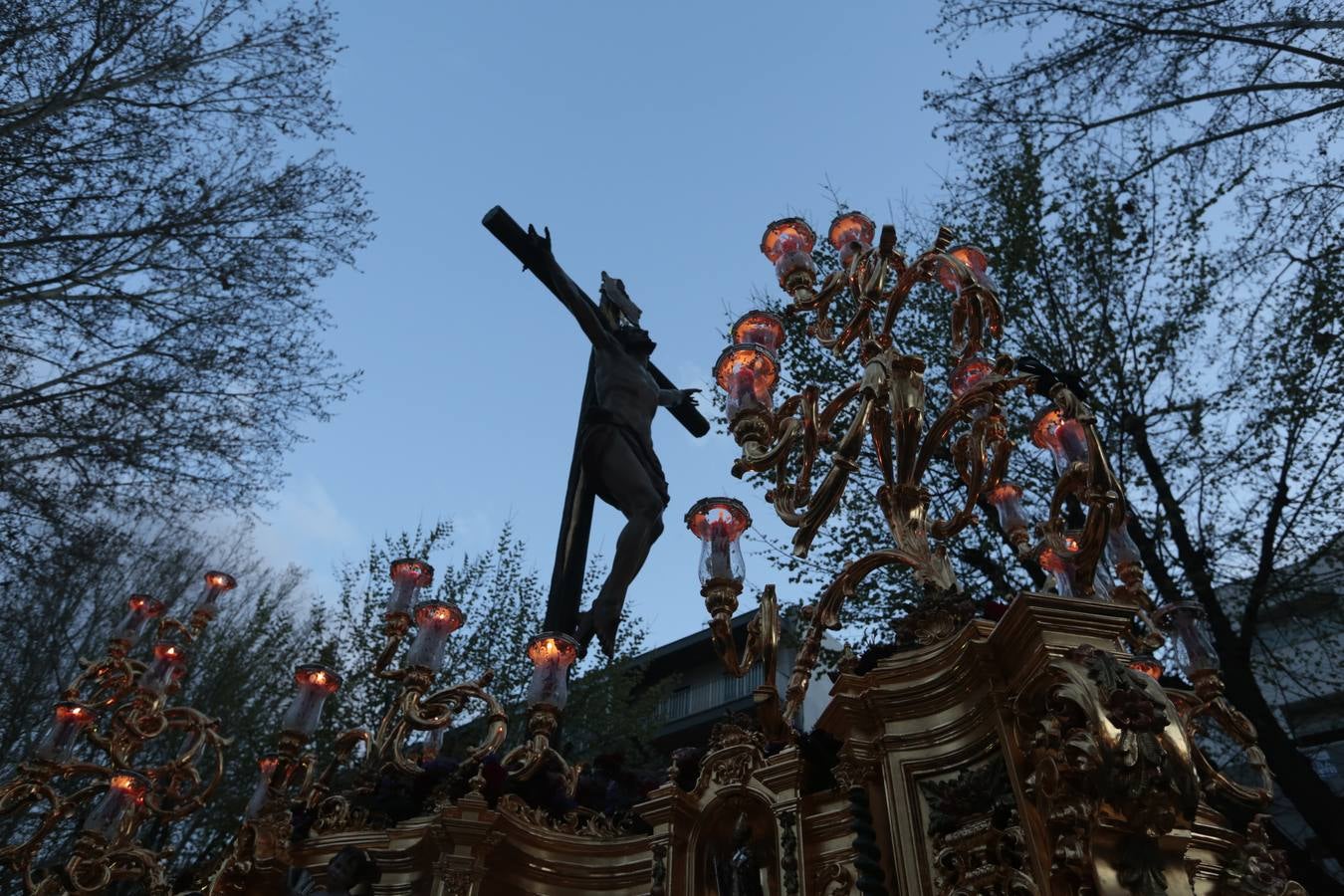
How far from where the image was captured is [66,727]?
21.4ft

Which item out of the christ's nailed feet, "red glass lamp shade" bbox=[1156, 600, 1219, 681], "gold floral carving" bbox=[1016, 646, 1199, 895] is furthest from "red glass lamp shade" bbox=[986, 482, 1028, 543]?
"gold floral carving" bbox=[1016, 646, 1199, 895]

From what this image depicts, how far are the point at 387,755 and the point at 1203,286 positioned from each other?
10216 millimetres

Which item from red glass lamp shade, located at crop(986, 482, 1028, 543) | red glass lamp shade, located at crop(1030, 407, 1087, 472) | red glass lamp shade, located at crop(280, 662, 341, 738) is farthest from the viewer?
red glass lamp shade, located at crop(986, 482, 1028, 543)

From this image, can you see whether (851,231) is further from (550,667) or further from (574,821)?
(574,821)

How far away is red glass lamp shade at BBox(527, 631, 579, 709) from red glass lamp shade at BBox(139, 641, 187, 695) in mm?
3780

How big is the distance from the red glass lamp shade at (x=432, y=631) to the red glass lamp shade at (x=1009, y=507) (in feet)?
11.3

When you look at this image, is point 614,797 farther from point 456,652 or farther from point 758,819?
point 456,652

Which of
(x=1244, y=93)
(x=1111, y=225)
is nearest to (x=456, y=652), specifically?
(x=1111, y=225)

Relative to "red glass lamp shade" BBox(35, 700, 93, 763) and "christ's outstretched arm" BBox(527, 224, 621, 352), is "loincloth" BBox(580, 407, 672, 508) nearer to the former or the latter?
"christ's outstretched arm" BBox(527, 224, 621, 352)

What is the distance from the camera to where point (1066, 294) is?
38.0 feet

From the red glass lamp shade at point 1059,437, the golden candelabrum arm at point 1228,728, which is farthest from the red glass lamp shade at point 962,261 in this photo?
the golden candelabrum arm at point 1228,728

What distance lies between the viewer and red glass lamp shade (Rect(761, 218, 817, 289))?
19.2 feet

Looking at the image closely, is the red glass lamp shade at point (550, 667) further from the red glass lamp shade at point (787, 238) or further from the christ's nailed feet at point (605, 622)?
the red glass lamp shade at point (787, 238)

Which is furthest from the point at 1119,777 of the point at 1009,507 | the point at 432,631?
the point at 432,631
